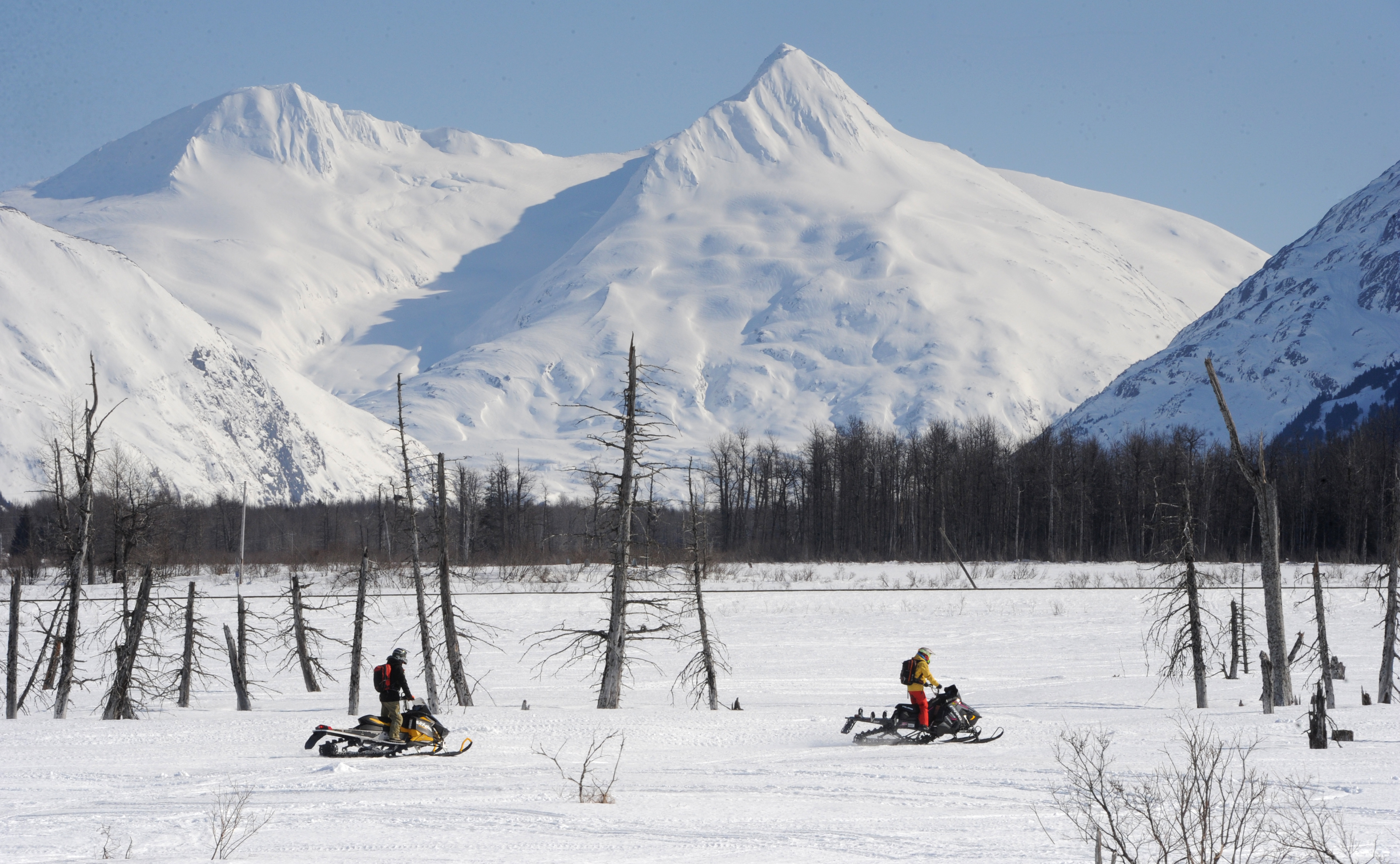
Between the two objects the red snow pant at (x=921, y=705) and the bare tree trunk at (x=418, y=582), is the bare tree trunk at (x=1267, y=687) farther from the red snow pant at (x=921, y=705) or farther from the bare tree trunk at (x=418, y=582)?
the bare tree trunk at (x=418, y=582)

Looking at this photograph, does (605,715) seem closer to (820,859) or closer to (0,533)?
(820,859)

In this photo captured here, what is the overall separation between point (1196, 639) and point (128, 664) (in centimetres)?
2423

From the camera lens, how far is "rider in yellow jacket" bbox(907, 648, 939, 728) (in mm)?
18203

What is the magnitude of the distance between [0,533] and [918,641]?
14072 centimetres

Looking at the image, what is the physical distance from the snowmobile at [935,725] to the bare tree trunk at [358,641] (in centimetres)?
1249

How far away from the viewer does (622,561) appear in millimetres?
26562

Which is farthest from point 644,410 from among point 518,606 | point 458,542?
point 458,542

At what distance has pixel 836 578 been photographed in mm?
68812

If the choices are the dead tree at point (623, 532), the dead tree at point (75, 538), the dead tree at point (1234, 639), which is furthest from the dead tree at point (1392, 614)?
the dead tree at point (75, 538)

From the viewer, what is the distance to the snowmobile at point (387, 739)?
17.2 meters

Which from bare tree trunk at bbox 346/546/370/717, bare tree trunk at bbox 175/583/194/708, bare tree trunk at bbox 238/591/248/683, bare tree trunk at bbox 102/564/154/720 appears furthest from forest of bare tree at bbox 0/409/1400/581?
bare tree trunk at bbox 102/564/154/720

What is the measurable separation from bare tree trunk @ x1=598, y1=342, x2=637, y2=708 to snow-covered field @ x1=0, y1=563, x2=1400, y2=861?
1358 millimetres

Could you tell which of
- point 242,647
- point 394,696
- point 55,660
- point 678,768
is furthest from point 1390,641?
point 55,660

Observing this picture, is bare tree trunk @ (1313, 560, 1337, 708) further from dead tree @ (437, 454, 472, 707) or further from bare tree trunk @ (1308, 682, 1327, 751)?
dead tree @ (437, 454, 472, 707)
